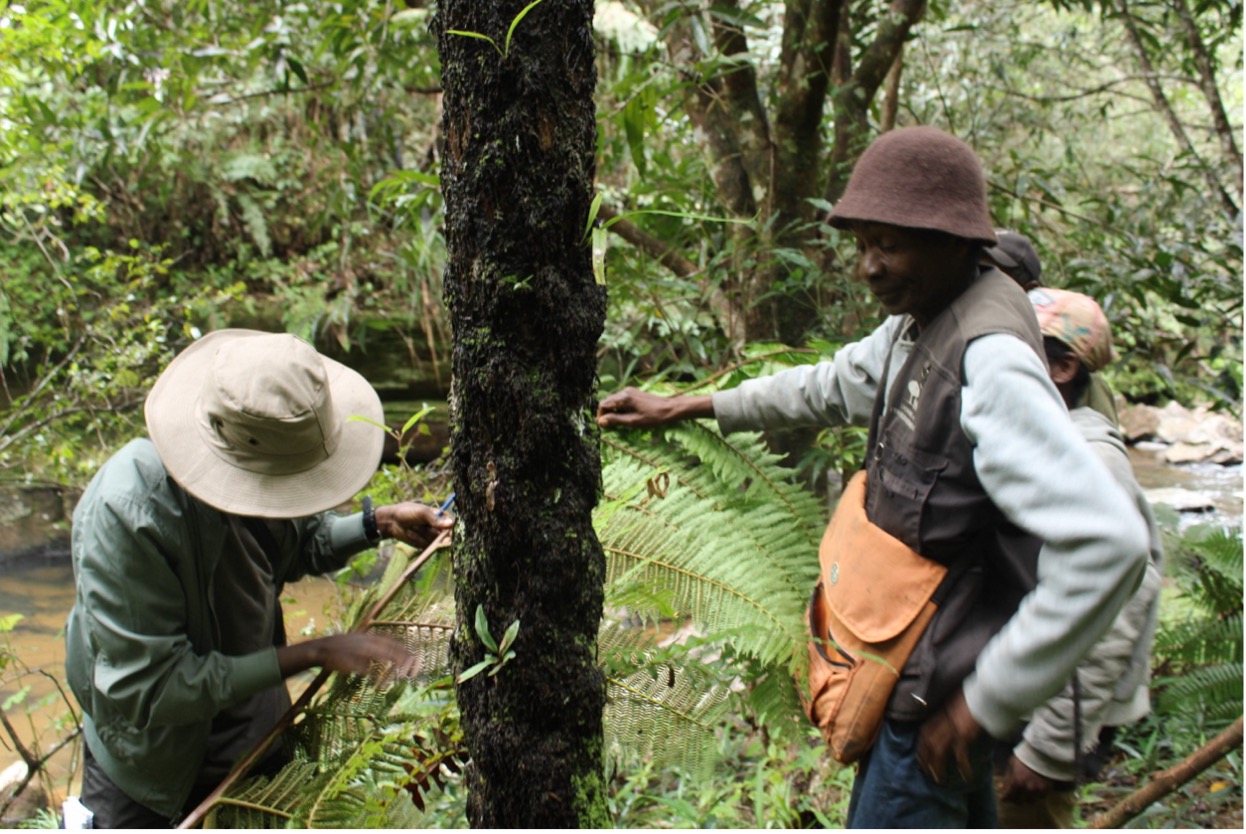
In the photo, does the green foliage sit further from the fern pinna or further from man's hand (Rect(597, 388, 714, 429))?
man's hand (Rect(597, 388, 714, 429))

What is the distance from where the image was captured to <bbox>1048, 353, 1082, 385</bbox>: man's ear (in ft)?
6.95

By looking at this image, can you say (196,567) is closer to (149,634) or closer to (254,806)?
(149,634)

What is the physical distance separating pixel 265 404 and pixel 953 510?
1295 mm

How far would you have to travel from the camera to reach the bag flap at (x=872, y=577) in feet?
5.24

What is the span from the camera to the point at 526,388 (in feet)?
3.32

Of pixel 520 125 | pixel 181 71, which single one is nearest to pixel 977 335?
pixel 520 125

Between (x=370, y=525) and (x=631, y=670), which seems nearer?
(x=631, y=670)

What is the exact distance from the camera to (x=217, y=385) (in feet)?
5.62

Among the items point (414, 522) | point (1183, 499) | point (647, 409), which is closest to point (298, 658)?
point (414, 522)

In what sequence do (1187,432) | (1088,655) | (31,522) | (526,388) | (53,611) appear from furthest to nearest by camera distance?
1. (1187,432)
2. (31,522)
3. (53,611)
4. (1088,655)
5. (526,388)

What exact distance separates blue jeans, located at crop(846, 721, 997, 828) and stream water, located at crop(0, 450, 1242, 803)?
220 cm

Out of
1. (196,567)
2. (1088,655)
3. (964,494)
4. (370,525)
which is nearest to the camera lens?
(964,494)

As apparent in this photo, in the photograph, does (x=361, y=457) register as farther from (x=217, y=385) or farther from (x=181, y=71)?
(x=181, y=71)

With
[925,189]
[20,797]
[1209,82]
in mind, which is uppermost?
[1209,82]
